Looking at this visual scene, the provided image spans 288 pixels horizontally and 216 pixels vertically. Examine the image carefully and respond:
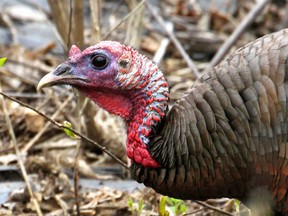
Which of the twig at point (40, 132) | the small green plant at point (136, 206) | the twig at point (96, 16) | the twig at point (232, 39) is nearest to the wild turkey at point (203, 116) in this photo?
the small green plant at point (136, 206)

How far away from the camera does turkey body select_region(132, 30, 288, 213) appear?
3.50 meters

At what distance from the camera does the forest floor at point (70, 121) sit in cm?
491

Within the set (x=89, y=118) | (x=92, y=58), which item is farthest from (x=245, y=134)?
(x=89, y=118)

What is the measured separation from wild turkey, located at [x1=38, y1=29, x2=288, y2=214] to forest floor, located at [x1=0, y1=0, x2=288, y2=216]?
17.1 inches

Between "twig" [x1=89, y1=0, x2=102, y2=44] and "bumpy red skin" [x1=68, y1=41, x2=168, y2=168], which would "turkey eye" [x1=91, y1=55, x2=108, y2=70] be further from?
"twig" [x1=89, y1=0, x2=102, y2=44]

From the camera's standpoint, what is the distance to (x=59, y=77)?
366 cm

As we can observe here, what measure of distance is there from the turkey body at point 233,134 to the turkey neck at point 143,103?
0.05m

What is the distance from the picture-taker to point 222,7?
8773 millimetres

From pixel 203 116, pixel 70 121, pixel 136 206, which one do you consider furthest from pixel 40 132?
pixel 203 116

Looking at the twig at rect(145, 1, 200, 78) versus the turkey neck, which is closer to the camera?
the turkey neck

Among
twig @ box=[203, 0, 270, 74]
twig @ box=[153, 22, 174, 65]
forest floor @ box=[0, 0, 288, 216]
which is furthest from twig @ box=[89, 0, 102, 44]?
twig @ box=[203, 0, 270, 74]

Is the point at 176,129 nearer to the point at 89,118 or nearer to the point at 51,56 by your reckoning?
the point at 89,118

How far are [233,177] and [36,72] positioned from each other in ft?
11.9

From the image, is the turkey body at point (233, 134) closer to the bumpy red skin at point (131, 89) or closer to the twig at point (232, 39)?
the bumpy red skin at point (131, 89)
